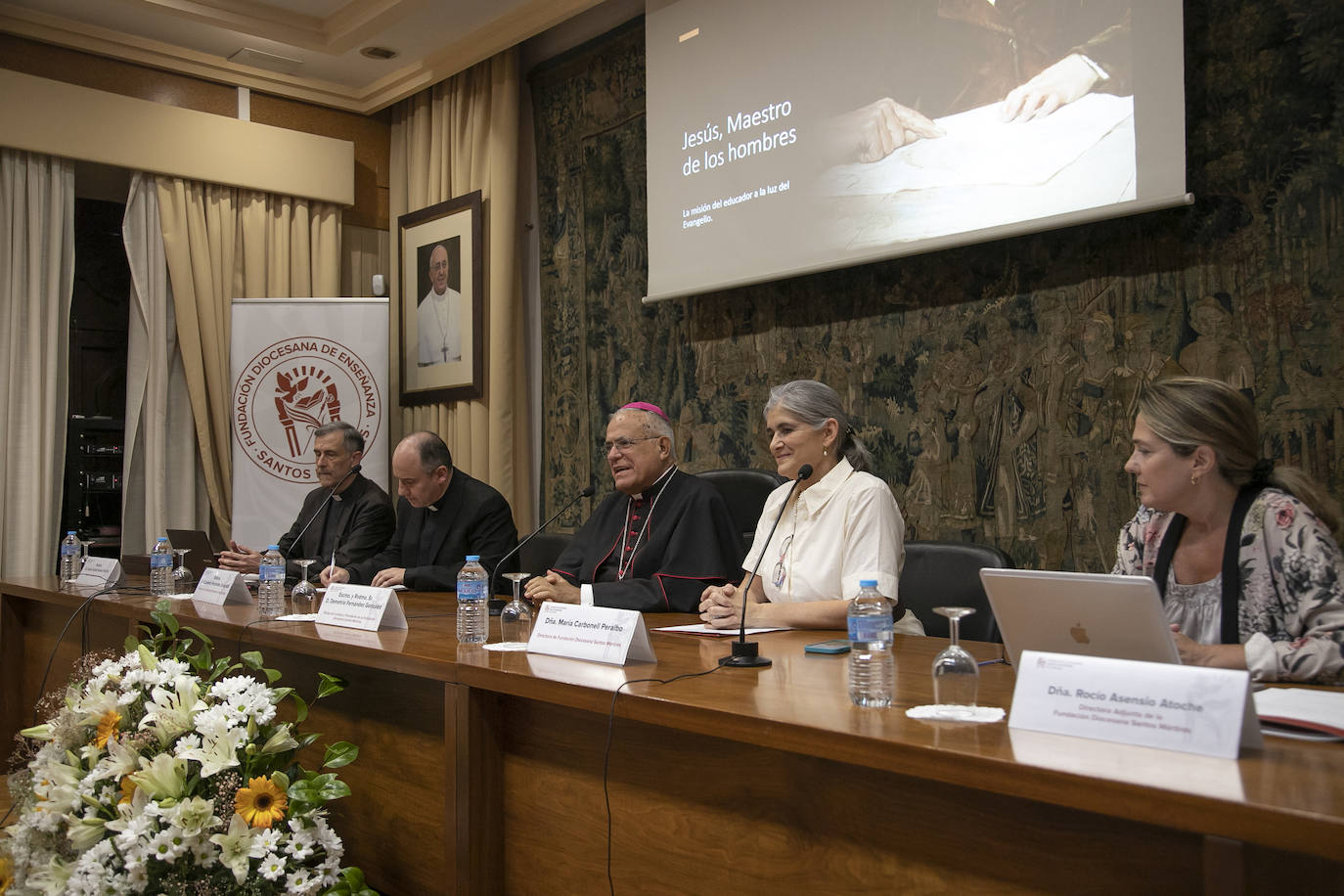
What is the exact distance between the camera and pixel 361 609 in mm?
2408

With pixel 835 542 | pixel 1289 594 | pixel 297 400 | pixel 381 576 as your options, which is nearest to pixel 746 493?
pixel 835 542

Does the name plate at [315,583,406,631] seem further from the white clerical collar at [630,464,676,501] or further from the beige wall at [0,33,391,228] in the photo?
the beige wall at [0,33,391,228]

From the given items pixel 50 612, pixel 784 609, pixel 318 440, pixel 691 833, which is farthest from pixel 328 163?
pixel 691 833

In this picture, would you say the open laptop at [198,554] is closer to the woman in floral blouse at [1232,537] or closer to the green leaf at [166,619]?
the green leaf at [166,619]

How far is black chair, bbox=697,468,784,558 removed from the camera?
Result: 3432 millimetres

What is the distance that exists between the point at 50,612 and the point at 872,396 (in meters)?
2.85

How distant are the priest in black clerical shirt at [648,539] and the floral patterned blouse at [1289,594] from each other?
137 cm

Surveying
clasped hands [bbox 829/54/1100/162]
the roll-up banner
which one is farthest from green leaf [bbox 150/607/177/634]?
the roll-up banner

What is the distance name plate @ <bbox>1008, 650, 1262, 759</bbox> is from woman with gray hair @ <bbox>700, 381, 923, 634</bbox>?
1.01 meters

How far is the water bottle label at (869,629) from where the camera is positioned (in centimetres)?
138

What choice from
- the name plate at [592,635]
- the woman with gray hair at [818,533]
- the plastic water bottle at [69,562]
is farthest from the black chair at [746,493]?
the plastic water bottle at [69,562]

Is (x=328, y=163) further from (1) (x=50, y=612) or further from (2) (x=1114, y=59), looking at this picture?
(2) (x=1114, y=59)

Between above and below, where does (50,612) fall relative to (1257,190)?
below

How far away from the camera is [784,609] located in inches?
90.3
